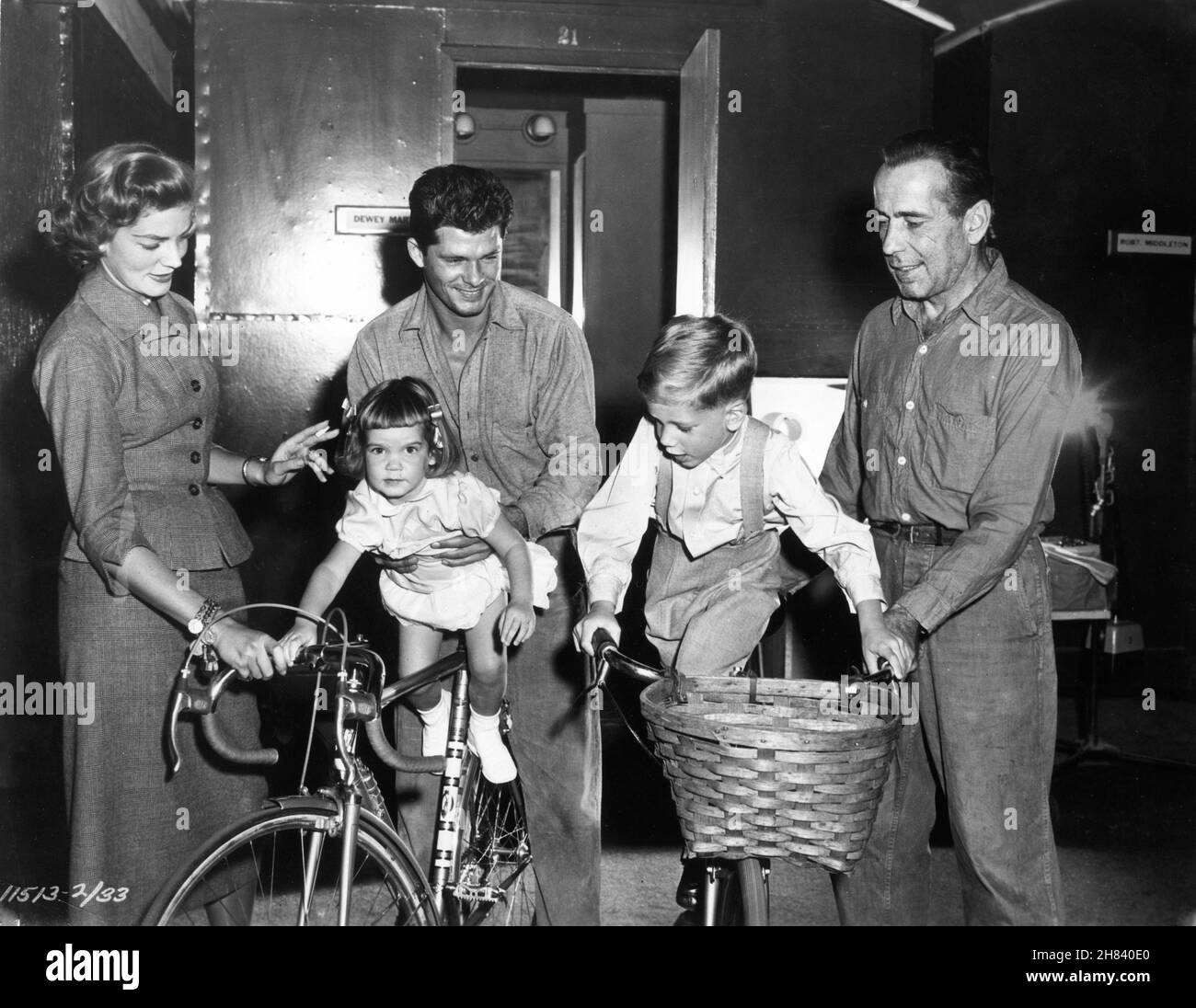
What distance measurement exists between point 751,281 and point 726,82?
0.88m

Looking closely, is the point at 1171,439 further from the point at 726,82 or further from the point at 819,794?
the point at 819,794

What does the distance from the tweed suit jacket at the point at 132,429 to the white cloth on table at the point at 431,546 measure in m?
0.44

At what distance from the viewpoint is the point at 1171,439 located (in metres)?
6.99

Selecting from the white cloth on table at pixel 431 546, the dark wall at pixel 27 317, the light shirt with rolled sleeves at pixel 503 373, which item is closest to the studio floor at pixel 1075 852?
the white cloth on table at pixel 431 546

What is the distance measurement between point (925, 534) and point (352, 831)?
5.36ft

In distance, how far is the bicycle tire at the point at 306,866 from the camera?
2.43 meters

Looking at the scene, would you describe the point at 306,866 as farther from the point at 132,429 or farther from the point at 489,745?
the point at 132,429

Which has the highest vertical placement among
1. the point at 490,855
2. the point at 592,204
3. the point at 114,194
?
the point at 592,204

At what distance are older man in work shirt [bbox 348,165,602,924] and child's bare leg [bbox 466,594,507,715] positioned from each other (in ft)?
0.63

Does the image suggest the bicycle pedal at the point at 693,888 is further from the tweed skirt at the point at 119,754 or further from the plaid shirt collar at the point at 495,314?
the plaid shirt collar at the point at 495,314

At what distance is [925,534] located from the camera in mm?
3082

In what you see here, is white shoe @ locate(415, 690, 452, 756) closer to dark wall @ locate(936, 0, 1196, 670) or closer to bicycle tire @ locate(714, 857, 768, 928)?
bicycle tire @ locate(714, 857, 768, 928)

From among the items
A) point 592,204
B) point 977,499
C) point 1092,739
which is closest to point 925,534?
point 977,499

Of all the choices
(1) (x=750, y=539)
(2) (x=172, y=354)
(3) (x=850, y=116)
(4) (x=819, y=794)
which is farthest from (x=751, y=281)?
(4) (x=819, y=794)
